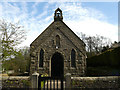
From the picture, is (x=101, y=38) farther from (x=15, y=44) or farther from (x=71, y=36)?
(x=15, y=44)

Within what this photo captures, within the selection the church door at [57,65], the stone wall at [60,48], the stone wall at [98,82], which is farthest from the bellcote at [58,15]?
the stone wall at [98,82]

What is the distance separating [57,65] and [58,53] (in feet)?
5.78

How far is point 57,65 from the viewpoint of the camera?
14.6m

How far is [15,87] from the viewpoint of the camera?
826 cm

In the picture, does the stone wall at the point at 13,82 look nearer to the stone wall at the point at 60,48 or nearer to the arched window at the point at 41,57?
the stone wall at the point at 60,48

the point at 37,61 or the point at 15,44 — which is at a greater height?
the point at 15,44

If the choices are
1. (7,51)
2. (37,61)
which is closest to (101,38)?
(37,61)

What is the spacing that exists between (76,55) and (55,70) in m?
3.74

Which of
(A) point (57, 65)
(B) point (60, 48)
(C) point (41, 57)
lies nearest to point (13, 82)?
(C) point (41, 57)

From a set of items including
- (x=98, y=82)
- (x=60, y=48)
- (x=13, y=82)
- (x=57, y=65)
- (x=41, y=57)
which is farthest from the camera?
(x=57, y=65)

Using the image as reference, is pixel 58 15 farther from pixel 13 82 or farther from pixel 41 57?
pixel 13 82

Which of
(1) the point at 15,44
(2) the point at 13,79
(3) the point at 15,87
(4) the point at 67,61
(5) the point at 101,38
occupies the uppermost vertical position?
(5) the point at 101,38

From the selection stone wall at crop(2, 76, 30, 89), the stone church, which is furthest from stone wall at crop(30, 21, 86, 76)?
stone wall at crop(2, 76, 30, 89)

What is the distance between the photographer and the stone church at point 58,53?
13911 mm
